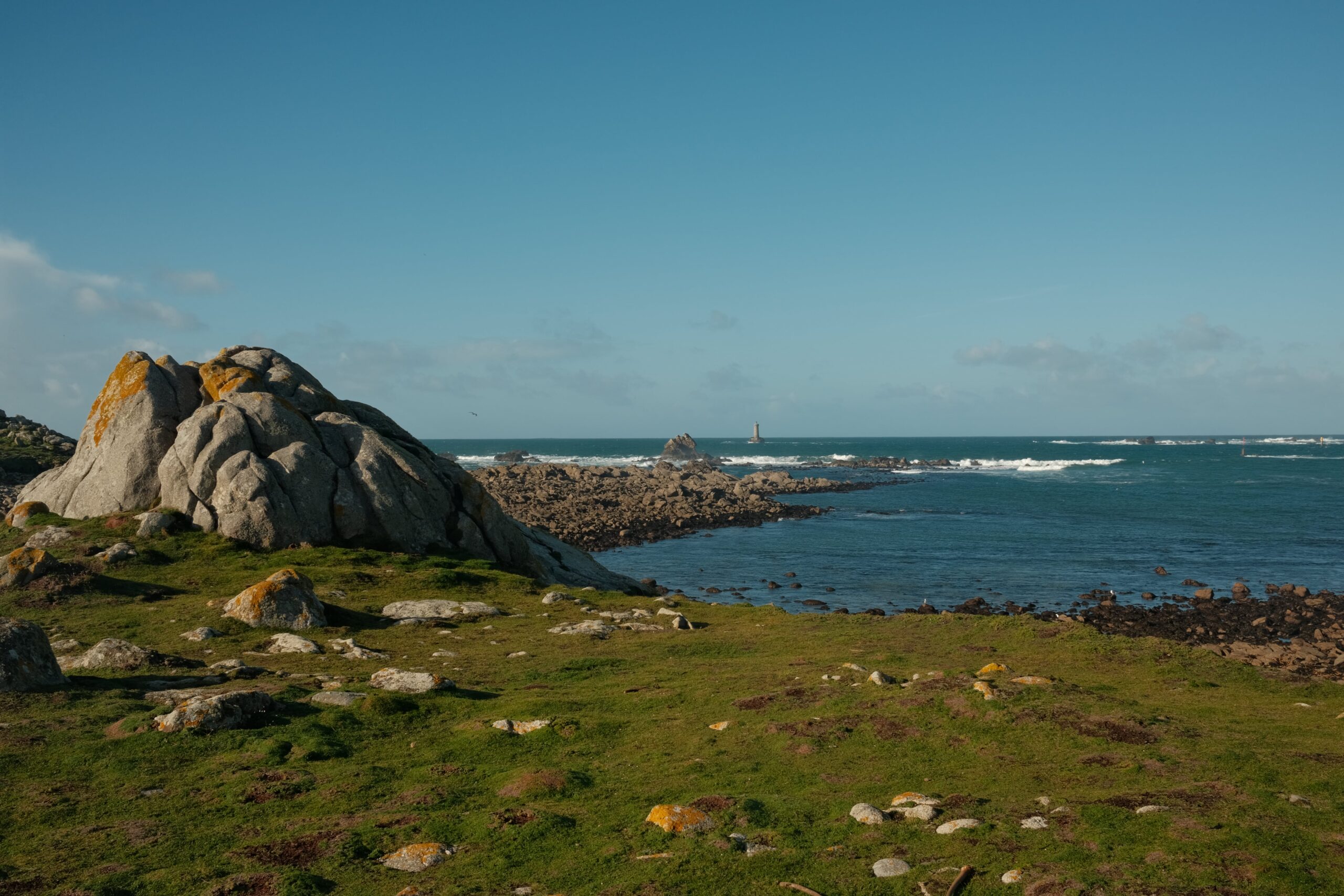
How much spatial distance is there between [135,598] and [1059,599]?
1918 inches

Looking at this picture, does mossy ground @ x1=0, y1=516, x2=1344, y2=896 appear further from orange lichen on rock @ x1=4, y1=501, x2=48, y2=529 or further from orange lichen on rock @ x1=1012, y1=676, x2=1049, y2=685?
orange lichen on rock @ x1=4, y1=501, x2=48, y2=529

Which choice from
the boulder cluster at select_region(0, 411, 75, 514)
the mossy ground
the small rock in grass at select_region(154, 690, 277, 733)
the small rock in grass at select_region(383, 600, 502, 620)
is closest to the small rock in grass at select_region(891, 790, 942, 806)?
the mossy ground

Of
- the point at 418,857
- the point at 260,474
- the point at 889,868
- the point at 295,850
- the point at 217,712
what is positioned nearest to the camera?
the point at 889,868

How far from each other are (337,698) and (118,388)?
29782 mm

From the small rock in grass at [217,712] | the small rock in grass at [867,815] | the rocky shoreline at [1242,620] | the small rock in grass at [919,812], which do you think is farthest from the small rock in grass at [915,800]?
the rocky shoreline at [1242,620]

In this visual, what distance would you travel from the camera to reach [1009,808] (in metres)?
13.8

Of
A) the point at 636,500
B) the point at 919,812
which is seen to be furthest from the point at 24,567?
the point at 636,500

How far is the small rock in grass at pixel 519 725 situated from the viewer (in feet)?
60.6

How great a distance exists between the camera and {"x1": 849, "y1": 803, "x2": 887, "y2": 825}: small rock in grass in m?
13.5

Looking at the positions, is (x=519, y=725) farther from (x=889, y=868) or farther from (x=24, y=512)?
(x=24, y=512)

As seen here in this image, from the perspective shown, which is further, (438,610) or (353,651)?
(438,610)

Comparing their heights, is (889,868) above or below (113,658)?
below

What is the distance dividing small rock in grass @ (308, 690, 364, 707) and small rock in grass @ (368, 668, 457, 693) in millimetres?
1100

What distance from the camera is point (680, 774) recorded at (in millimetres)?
16109
